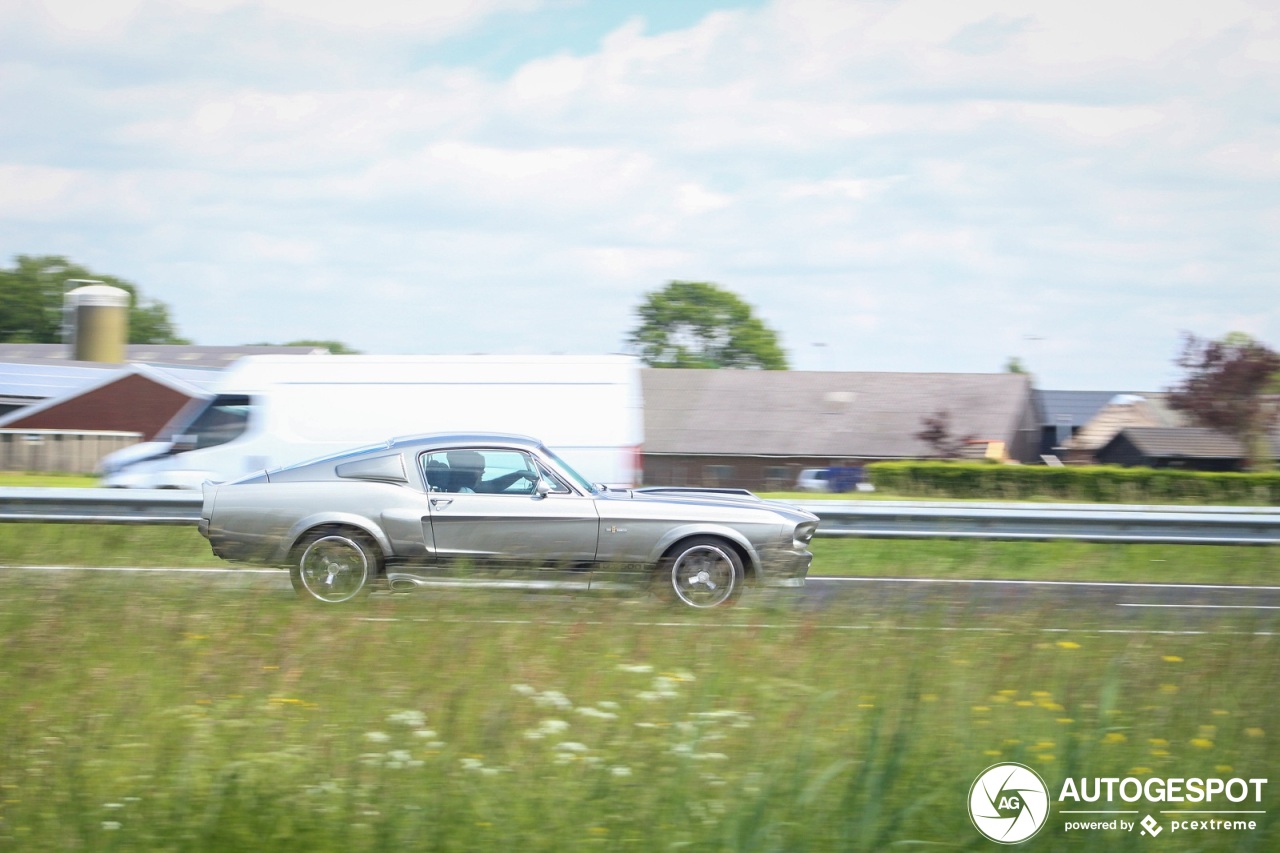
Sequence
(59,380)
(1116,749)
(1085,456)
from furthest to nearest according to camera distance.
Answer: (59,380)
(1085,456)
(1116,749)

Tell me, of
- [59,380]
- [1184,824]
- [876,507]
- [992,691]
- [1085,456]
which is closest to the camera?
[1184,824]

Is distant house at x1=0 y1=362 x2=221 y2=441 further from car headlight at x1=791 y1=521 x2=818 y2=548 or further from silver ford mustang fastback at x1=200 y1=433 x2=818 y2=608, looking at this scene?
car headlight at x1=791 y1=521 x2=818 y2=548

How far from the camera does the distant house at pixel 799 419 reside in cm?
4419

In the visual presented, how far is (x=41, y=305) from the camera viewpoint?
10044cm

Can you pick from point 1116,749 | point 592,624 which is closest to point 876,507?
point 592,624

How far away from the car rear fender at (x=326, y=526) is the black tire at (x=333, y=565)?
0.05 m

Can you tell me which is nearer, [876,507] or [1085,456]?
[876,507]

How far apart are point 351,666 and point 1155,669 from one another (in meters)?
3.58

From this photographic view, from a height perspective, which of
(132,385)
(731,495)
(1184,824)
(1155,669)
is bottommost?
(1184,824)

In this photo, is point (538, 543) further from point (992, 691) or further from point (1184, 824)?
point (1184, 824)

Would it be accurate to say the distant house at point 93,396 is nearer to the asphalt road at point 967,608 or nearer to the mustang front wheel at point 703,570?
the mustang front wheel at point 703,570

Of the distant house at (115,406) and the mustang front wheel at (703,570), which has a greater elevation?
the distant house at (115,406)

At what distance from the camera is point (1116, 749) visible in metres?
4.54

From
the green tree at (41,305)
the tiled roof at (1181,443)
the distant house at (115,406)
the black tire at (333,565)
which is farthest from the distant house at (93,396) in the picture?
the green tree at (41,305)
